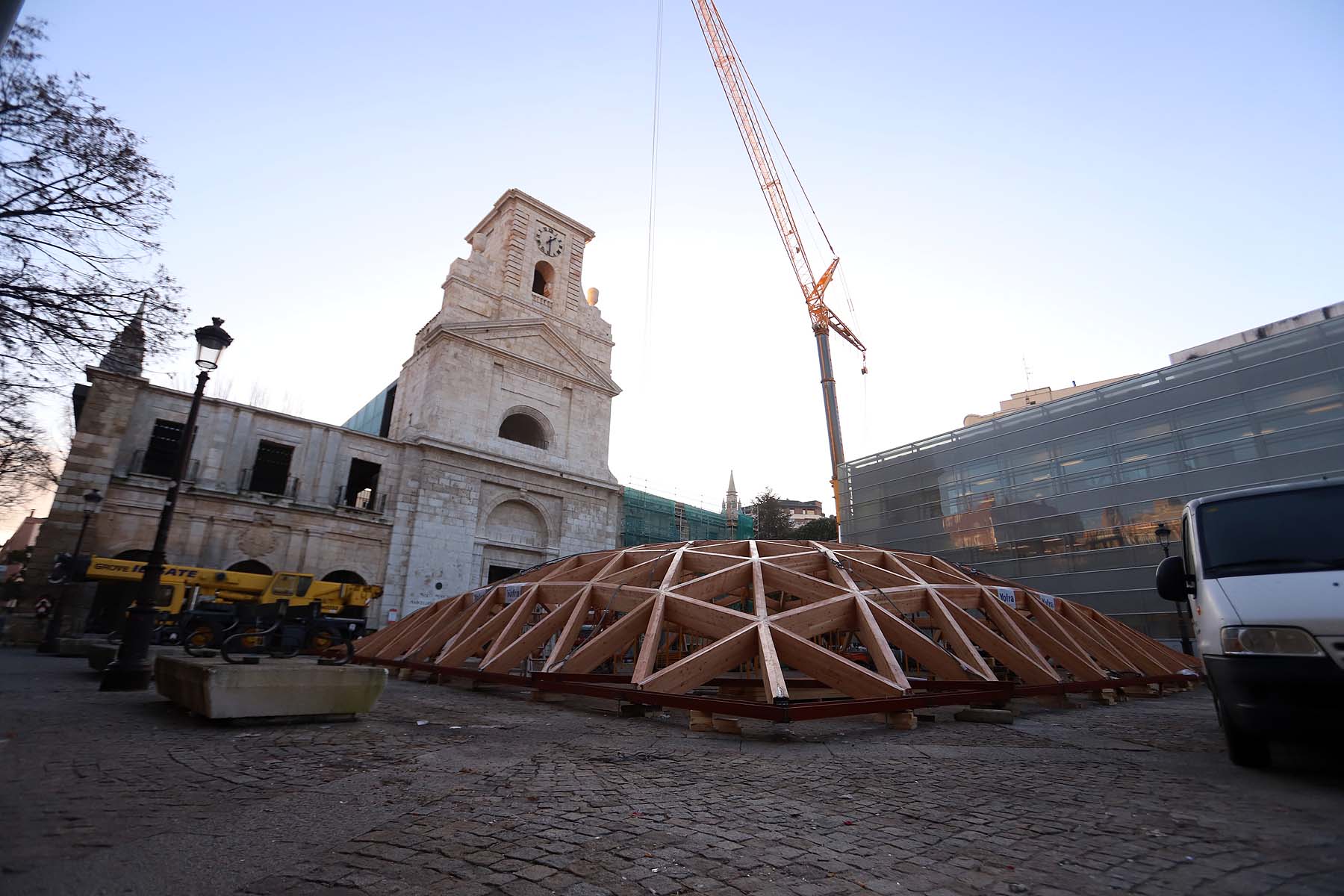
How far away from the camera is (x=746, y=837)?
3264mm

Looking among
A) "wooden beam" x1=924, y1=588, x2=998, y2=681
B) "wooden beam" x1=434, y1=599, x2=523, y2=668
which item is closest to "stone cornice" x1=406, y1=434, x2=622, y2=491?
"wooden beam" x1=434, y1=599, x2=523, y2=668

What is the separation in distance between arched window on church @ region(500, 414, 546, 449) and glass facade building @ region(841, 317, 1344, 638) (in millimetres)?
21521

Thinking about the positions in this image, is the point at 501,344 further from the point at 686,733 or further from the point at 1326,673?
the point at 1326,673

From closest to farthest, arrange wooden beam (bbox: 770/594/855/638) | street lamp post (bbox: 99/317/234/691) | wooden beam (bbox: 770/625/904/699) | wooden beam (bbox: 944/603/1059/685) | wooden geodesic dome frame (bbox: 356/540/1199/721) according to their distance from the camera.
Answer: wooden beam (bbox: 770/625/904/699) → wooden geodesic dome frame (bbox: 356/540/1199/721) → wooden beam (bbox: 770/594/855/638) → street lamp post (bbox: 99/317/234/691) → wooden beam (bbox: 944/603/1059/685)

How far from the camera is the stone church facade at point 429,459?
2011cm

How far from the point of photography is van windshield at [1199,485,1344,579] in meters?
4.77

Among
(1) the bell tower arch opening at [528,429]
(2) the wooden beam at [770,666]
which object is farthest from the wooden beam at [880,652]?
(1) the bell tower arch opening at [528,429]

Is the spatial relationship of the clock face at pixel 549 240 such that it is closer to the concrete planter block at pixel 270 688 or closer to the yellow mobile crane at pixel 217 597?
the yellow mobile crane at pixel 217 597

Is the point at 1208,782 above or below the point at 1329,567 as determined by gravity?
below

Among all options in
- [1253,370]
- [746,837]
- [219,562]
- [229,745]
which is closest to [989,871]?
[746,837]

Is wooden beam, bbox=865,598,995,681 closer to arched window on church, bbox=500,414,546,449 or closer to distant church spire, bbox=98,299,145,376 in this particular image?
distant church spire, bbox=98,299,145,376

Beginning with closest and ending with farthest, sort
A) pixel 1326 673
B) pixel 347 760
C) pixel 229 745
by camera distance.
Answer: pixel 1326 673 → pixel 347 760 → pixel 229 745

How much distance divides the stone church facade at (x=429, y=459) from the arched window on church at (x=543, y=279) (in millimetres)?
89

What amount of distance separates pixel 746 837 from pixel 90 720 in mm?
7079
